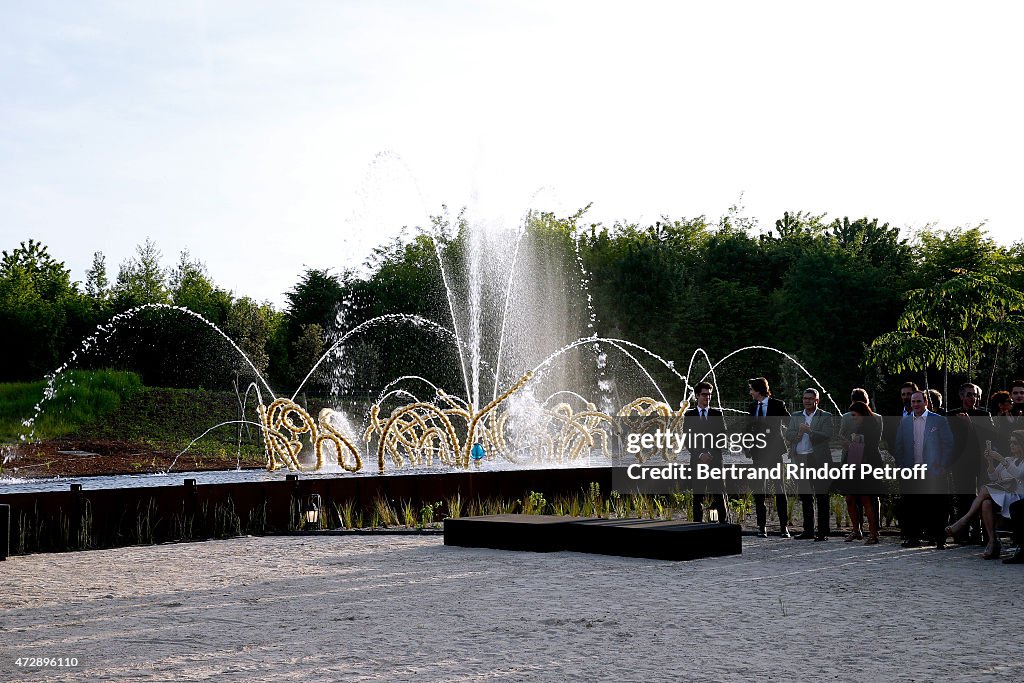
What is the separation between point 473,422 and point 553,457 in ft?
10.6

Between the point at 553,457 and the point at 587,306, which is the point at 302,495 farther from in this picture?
the point at 587,306

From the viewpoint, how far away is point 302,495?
46.4ft

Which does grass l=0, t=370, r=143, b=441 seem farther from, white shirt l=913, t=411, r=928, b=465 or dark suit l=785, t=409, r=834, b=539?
white shirt l=913, t=411, r=928, b=465

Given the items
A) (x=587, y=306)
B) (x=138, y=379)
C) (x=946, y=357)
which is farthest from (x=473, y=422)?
(x=587, y=306)

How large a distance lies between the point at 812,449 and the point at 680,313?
3192 cm

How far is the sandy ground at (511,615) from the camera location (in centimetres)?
641

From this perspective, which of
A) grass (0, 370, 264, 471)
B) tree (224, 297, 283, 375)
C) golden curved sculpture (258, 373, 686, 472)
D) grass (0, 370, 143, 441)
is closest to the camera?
golden curved sculpture (258, 373, 686, 472)

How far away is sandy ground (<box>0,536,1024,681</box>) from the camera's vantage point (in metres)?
6.41

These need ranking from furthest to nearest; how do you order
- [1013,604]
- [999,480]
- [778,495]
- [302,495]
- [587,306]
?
1. [587,306]
2. [302,495]
3. [778,495]
4. [999,480]
5. [1013,604]

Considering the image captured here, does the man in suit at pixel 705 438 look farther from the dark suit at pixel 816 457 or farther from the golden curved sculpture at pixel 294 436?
the golden curved sculpture at pixel 294 436

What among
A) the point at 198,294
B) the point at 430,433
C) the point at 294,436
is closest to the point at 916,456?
the point at 430,433

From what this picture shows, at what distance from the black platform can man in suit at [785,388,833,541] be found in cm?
144

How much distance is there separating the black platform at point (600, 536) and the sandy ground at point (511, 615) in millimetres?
221

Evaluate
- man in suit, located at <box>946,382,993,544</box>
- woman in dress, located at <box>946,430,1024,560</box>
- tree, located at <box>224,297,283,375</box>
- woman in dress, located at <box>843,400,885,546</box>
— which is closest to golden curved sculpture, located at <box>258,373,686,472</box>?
woman in dress, located at <box>843,400,885,546</box>
